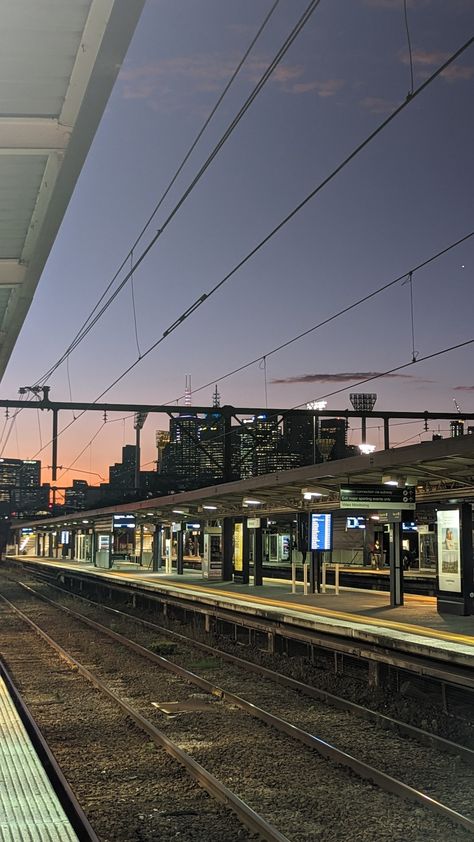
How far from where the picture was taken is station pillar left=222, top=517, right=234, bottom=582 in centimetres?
3319

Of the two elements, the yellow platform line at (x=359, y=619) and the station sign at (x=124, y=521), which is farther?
the station sign at (x=124, y=521)

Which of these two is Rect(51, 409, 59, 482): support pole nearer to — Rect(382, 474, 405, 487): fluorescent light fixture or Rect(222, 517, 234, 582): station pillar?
Rect(222, 517, 234, 582): station pillar

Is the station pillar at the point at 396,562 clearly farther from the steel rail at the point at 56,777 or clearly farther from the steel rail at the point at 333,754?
the steel rail at the point at 56,777

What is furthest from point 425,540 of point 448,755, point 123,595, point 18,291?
point 18,291

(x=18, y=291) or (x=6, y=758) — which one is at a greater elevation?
(x=18, y=291)

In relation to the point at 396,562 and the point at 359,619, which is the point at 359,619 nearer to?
the point at 359,619

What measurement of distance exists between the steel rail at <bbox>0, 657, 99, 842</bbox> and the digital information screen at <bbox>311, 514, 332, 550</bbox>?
41.1 ft

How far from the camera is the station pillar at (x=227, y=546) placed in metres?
33.2

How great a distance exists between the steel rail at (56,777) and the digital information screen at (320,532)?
12521mm

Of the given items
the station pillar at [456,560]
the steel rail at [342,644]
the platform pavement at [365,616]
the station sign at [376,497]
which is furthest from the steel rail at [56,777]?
the station pillar at [456,560]

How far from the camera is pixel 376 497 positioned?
19.0 m

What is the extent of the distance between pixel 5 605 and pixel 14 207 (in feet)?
92.6

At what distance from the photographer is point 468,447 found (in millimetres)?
13602

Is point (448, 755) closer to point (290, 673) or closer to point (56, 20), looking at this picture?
point (290, 673)
